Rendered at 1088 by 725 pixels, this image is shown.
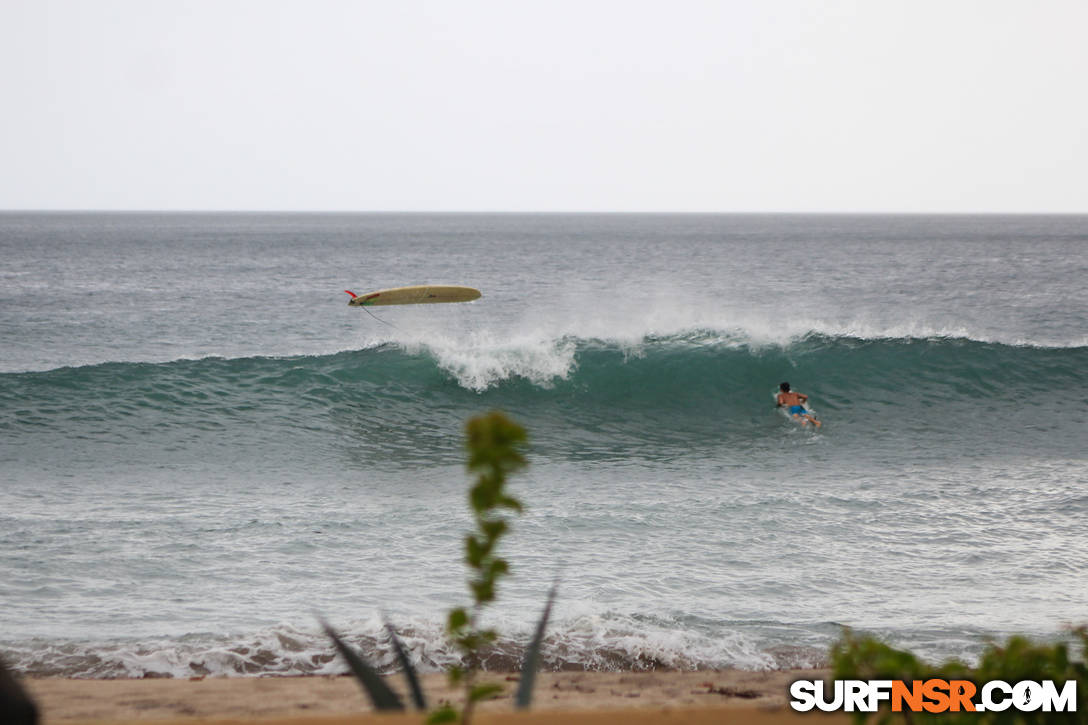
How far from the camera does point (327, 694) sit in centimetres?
549

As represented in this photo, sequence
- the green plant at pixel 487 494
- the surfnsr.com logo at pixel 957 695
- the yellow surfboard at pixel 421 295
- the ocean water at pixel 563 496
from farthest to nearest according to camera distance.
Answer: the yellow surfboard at pixel 421 295 → the ocean water at pixel 563 496 → the surfnsr.com logo at pixel 957 695 → the green plant at pixel 487 494

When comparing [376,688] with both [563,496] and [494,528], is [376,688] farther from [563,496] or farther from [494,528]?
[563,496]

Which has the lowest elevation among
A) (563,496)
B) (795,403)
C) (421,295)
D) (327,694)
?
(563,496)

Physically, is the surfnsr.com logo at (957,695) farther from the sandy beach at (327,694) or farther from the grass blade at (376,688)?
the sandy beach at (327,694)

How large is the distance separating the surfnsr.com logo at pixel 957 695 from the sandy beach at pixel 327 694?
2.00 m

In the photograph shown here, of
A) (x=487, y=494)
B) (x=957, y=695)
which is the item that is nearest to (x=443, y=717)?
(x=487, y=494)

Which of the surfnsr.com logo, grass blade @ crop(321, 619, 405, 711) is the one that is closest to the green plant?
grass blade @ crop(321, 619, 405, 711)

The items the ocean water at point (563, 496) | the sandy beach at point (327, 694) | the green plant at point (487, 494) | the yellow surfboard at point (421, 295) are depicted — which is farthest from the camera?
the yellow surfboard at point (421, 295)

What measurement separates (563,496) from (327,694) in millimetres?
5803

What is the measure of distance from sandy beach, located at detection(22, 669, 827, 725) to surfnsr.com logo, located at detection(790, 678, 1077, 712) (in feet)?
6.56

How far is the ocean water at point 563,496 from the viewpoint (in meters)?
7.02

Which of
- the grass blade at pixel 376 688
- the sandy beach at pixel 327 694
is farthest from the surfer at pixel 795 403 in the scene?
the grass blade at pixel 376 688

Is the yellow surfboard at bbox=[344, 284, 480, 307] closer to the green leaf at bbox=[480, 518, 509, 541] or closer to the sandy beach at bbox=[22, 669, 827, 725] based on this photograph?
the sandy beach at bbox=[22, 669, 827, 725]

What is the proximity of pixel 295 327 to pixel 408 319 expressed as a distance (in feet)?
15.0
